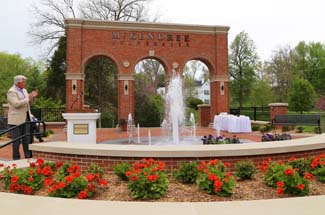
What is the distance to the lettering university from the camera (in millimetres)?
16500

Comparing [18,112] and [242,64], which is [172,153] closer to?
[18,112]

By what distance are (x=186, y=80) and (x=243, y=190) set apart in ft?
146

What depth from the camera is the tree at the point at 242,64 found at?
119ft

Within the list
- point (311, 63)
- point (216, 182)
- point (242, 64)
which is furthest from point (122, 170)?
point (311, 63)

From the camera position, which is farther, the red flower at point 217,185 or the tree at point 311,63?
the tree at point 311,63

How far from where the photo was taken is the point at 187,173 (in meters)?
4.32

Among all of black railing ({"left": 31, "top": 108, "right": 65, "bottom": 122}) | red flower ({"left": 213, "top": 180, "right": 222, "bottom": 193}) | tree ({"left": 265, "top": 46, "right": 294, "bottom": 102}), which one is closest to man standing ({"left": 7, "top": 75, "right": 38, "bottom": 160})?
red flower ({"left": 213, "top": 180, "right": 222, "bottom": 193})

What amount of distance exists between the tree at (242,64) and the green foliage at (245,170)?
32.8 metres

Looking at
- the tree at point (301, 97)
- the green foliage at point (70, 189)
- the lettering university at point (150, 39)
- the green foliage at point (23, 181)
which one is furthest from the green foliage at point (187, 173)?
the tree at point (301, 97)

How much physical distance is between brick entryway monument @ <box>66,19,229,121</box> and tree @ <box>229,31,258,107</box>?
19.3m

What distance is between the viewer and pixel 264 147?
4.92m

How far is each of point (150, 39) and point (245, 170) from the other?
13543mm

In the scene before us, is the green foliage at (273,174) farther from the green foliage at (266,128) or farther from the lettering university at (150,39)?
the lettering university at (150,39)

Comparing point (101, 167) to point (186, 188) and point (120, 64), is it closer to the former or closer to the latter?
point (186, 188)
